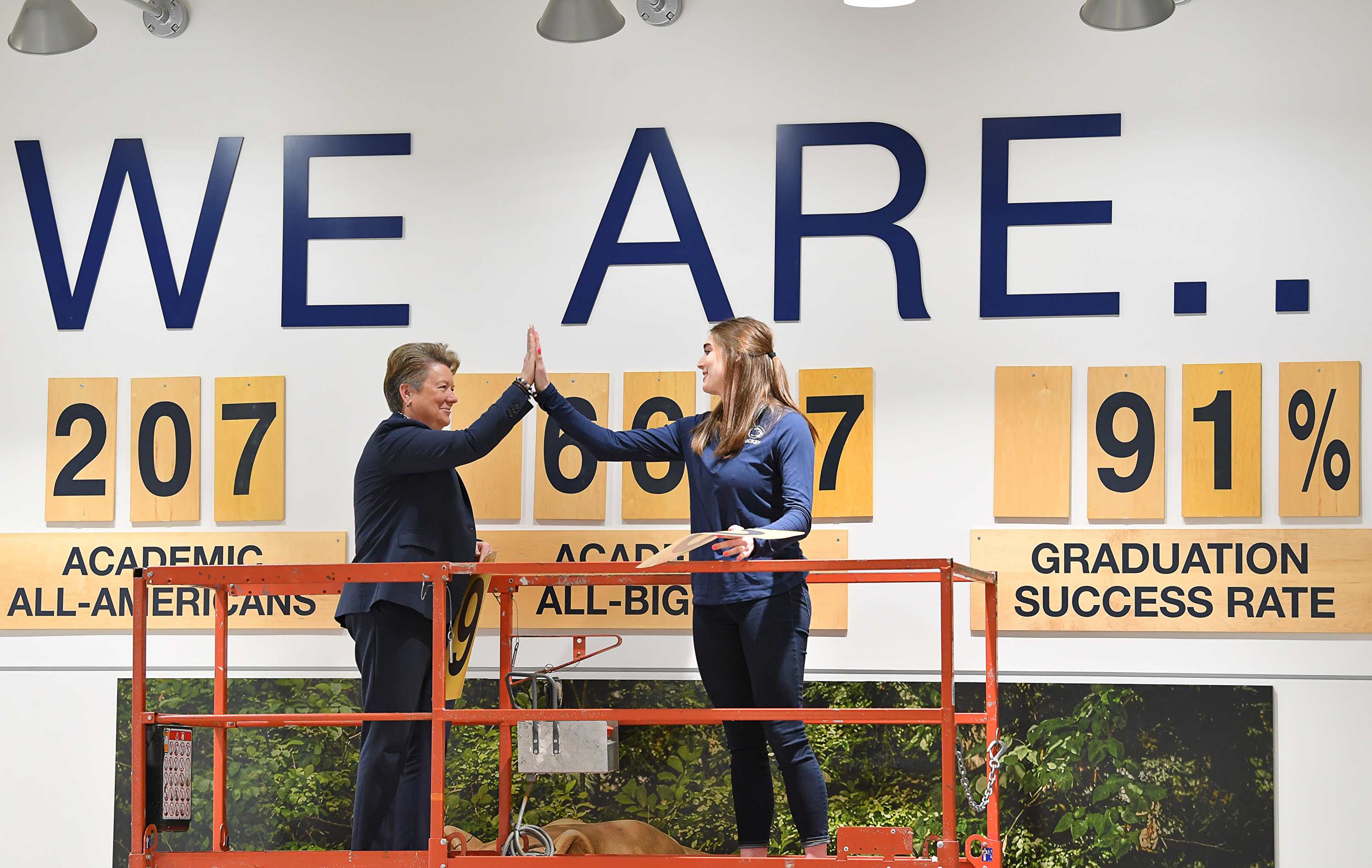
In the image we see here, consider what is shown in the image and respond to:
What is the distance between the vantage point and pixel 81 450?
441 centimetres

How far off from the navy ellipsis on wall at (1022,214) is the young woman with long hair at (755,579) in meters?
1.11

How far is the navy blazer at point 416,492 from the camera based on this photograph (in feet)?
11.1

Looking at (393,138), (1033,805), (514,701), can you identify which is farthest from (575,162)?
(1033,805)

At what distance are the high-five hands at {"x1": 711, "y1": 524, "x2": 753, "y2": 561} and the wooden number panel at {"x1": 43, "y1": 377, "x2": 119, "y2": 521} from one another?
265 cm

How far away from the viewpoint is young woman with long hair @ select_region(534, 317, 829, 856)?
310cm

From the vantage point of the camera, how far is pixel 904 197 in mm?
4160

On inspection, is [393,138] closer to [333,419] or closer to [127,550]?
[333,419]

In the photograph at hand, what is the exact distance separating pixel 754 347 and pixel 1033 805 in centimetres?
192

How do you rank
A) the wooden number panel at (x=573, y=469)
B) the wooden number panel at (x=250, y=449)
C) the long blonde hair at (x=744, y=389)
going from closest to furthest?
the long blonde hair at (x=744, y=389) → the wooden number panel at (x=573, y=469) → the wooden number panel at (x=250, y=449)

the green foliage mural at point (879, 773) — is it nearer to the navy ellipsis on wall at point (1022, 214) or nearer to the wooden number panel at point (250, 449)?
the wooden number panel at point (250, 449)

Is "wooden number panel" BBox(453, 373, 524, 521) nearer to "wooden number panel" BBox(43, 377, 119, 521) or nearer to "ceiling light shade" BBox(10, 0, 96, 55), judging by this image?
"wooden number panel" BBox(43, 377, 119, 521)

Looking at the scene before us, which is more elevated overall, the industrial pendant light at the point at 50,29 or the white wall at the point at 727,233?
the industrial pendant light at the point at 50,29

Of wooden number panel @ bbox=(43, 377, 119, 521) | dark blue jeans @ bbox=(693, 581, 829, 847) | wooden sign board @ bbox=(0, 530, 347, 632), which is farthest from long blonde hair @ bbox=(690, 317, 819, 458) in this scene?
wooden number panel @ bbox=(43, 377, 119, 521)

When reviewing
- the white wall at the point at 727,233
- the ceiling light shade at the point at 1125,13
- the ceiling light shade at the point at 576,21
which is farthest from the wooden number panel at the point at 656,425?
the ceiling light shade at the point at 1125,13
